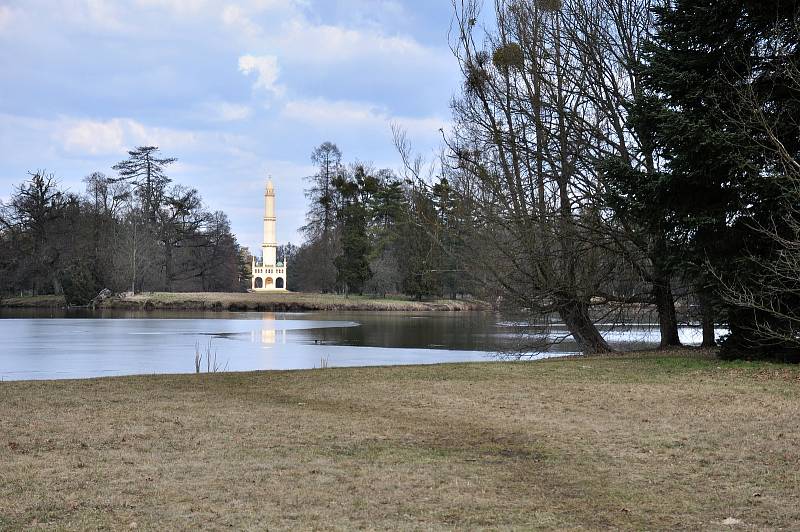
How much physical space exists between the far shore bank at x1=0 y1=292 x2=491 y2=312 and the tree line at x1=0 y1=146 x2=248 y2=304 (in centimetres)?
228

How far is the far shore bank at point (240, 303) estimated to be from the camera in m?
68.4

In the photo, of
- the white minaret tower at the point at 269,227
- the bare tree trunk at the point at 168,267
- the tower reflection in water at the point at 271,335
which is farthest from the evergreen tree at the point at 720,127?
the white minaret tower at the point at 269,227

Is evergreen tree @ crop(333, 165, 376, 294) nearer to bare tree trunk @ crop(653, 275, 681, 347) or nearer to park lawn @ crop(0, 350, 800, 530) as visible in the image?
bare tree trunk @ crop(653, 275, 681, 347)

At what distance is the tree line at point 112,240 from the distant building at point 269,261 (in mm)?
4272

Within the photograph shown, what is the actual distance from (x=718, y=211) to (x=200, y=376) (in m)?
10.1

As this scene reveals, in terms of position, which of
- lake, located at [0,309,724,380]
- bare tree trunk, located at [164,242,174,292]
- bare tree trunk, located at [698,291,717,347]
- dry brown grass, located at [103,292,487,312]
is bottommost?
lake, located at [0,309,724,380]

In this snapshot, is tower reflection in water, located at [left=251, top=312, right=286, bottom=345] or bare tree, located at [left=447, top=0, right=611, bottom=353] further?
tower reflection in water, located at [left=251, top=312, right=286, bottom=345]

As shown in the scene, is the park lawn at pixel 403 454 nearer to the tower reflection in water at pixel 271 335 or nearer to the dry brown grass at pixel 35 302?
the tower reflection in water at pixel 271 335

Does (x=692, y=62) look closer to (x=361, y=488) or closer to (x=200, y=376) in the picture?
(x=200, y=376)

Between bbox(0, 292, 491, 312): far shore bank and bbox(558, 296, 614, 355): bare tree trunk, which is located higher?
bbox(0, 292, 491, 312): far shore bank

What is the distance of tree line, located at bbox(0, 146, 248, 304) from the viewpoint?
233 ft

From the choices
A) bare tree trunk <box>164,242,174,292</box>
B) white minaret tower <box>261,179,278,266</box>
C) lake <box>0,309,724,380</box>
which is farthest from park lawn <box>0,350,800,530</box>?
white minaret tower <box>261,179,278,266</box>

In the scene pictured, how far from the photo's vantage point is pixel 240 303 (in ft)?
234

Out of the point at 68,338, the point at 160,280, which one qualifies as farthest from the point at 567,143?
the point at 160,280
